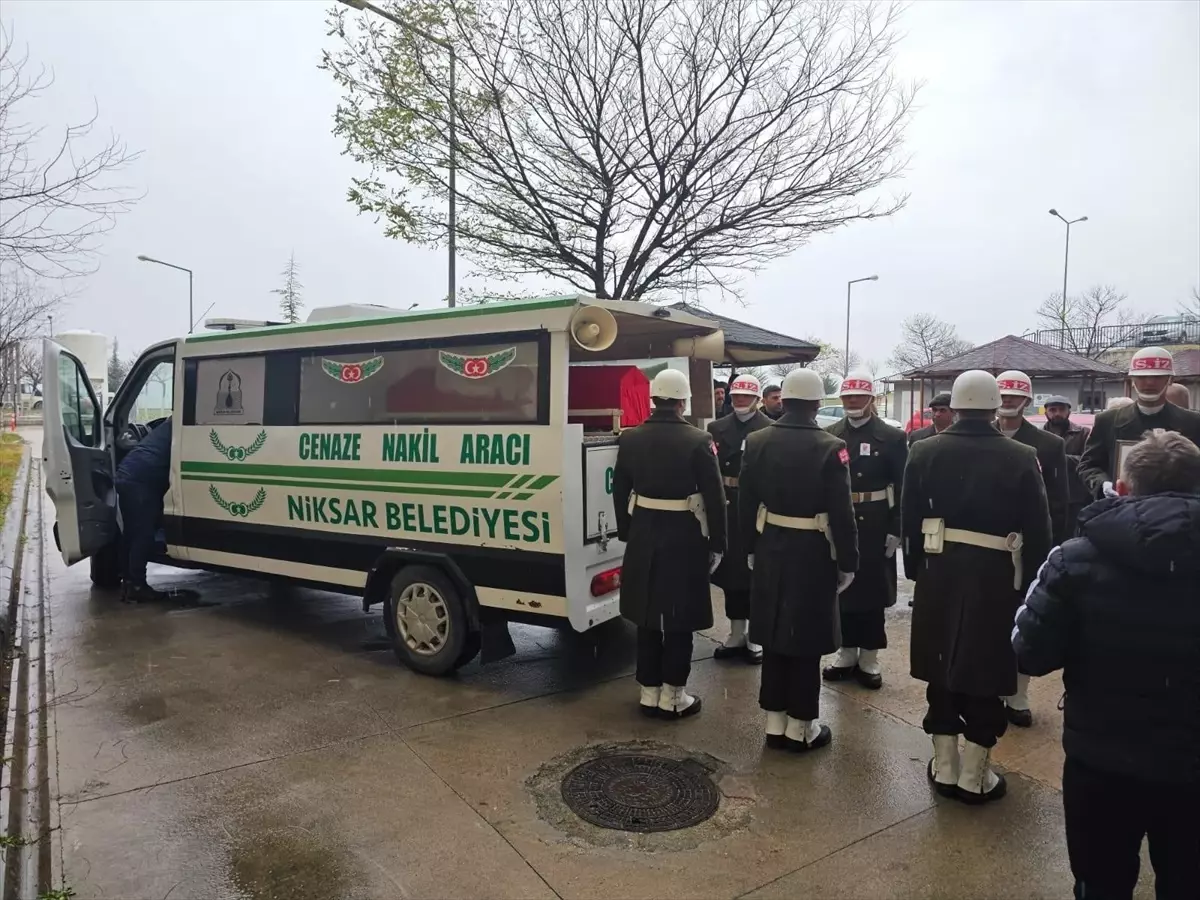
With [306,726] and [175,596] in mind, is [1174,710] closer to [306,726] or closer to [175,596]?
[306,726]

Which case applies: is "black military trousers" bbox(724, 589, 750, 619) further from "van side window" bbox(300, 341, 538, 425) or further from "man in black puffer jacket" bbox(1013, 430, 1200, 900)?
"man in black puffer jacket" bbox(1013, 430, 1200, 900)

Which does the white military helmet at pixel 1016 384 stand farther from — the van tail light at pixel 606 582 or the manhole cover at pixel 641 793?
the manhole cover at pixel 641 793

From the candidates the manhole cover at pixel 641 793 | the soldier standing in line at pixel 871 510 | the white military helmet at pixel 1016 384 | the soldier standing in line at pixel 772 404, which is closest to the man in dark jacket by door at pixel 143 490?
the manhole cover at pixel 641 793

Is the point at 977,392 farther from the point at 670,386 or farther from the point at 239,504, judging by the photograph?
the point at 239,504

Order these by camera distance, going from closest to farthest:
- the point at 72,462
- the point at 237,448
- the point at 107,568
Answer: the point at 237,448 < the point at 72,462 < the point at 107,568

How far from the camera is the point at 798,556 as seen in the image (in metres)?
4.04

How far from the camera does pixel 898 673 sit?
17.4 ft

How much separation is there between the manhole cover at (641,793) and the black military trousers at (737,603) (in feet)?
5.83

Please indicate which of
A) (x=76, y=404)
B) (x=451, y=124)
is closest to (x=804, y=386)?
(x=76, y=404)

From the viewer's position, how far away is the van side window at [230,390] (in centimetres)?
607

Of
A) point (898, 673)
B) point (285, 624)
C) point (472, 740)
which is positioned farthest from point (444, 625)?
point (898, 673)

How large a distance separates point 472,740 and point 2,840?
209cm

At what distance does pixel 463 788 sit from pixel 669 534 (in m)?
1.71

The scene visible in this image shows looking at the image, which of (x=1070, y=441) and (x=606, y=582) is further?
(x=1070, y=441)
